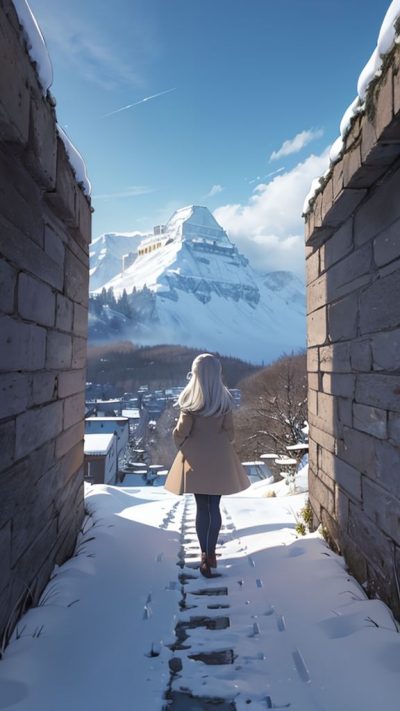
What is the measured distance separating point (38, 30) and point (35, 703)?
10.2ft

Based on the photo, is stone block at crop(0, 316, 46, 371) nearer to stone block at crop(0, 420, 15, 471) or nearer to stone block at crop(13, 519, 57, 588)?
stone block at crop(0, 420, 15, 471)

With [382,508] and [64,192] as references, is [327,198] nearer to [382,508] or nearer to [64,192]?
[64,192]

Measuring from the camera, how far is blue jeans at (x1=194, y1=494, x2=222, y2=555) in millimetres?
3492

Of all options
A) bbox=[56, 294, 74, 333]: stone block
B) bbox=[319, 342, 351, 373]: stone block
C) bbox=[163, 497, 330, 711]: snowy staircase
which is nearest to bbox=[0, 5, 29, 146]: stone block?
bbox=[56, 294, 74, 333]: stone block

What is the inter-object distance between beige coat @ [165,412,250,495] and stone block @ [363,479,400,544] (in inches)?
43.6

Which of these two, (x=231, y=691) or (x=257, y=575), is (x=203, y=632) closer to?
(x=231, y=691)

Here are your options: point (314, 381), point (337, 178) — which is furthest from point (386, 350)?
point (314, 381)

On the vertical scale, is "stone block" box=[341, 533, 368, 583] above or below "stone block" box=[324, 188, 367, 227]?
below

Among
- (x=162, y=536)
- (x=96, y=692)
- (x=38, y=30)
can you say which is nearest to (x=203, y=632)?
(x=96, y=692)

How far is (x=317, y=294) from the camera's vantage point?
4.18 meters

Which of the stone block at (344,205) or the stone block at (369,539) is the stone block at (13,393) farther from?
the stone block at (344,205)

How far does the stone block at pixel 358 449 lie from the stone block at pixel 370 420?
0.15 ft

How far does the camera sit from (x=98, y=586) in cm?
292

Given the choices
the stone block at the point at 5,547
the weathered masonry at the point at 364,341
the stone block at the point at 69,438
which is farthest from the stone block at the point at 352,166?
the stone block at the point at 5,547
